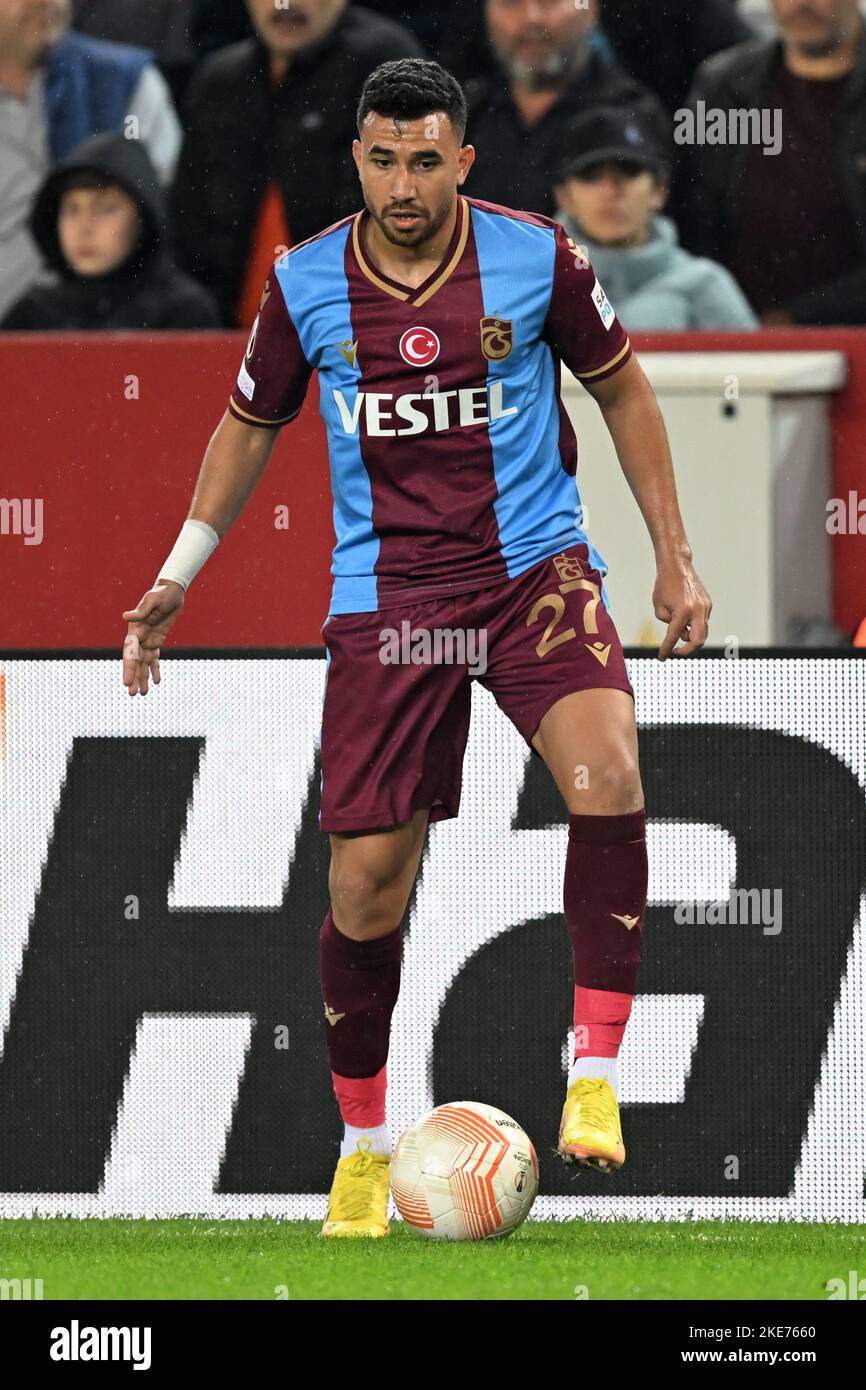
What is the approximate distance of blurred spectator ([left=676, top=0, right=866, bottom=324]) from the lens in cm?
691

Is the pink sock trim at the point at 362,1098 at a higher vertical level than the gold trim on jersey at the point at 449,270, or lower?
lower

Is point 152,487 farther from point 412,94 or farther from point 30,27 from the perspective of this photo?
point 412,94

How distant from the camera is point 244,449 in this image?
14.1 ft

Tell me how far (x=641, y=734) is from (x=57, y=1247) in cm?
160

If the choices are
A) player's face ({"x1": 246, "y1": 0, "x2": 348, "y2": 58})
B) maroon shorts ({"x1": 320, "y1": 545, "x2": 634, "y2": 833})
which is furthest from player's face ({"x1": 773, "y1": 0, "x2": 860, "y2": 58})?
maroon shorts ({"x1": 320, "y1": 545, "x2": 634, "y2": 833})

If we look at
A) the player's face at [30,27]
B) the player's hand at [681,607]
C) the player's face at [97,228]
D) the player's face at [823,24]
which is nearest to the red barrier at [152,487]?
the player's face at [97,228]

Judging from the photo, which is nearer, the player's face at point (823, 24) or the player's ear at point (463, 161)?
the player's ear at point (463, 161)

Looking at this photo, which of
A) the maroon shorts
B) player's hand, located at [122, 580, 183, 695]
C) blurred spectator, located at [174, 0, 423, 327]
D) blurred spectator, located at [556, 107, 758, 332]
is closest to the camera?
the maroon shorts

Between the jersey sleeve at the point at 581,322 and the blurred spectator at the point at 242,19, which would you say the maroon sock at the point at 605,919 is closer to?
the jersey sleeve at the point at 581,322

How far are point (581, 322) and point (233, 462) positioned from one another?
29.0 inches

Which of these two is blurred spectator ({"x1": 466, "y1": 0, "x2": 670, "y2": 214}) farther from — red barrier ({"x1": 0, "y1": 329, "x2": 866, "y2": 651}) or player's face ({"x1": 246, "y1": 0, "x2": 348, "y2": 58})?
red barrier ({"x1": 0, "y1": 329, "x2": 866, "y2": 651})

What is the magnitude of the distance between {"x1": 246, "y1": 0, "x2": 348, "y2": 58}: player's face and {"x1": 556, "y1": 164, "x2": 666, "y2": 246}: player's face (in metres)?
1.08

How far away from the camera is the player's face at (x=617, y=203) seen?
6.77 meters

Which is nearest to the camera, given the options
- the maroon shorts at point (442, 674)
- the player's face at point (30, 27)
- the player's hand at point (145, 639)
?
the maroon shorts at point (442, 674)
